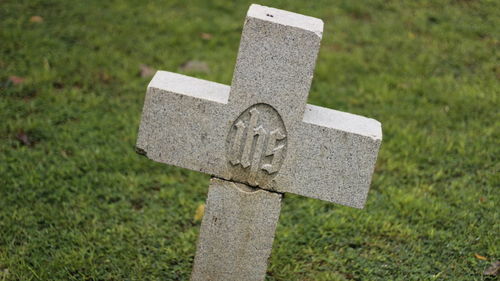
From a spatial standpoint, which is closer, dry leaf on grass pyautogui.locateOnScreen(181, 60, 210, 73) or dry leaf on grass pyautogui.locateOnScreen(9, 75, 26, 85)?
dry leaf on grass pyautogui.locateOnScreen(9, 75, 26, 85)

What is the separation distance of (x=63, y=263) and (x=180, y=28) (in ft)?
10.5

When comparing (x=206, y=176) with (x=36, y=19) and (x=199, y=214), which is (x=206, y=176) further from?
(x=36, y=19)

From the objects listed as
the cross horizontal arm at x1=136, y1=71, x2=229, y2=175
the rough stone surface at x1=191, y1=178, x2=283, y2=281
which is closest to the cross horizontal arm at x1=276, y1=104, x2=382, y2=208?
the rough stone surface at x1=191, y1=178, x2=283, y2=281

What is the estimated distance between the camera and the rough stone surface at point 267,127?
8.33 feet

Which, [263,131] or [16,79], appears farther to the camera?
[16,79]

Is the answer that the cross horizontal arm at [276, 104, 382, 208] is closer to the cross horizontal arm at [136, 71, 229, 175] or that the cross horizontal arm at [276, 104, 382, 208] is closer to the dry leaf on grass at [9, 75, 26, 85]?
the cross horizontal arm at [136, 71, 229, 175]

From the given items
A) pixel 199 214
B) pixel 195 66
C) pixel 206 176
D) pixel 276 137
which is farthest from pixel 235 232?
pixel 195 66

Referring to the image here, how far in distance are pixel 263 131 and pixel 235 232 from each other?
1.89ft

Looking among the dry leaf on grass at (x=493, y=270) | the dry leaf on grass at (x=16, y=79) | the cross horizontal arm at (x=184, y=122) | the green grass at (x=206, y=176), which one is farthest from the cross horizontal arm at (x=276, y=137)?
the dry leaf on grass at (x=16, y=79)

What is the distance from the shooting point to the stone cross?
2527 millimetres

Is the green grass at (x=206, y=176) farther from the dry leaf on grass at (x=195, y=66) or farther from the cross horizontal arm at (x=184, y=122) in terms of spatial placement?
the cross horizontal arm at (x=184, y=122)

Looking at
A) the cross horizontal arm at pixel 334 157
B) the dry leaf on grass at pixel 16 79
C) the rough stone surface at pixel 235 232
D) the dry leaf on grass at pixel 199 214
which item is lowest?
the dry leaf on grass at pixel 199 214

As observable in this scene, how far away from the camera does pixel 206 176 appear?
4484 millimetres

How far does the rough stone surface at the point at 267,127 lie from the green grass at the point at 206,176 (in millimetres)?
987
